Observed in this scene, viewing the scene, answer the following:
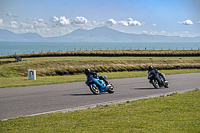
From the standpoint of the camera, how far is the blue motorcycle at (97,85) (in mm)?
17281

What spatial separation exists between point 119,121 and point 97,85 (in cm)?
822

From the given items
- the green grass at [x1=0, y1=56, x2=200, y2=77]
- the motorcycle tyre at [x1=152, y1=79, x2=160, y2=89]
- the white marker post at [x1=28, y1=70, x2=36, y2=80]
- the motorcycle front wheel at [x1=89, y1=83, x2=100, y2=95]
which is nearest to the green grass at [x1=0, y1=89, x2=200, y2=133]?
the motorcycle front wheel at [x1=89, y1=83, x2=100, y2=95]

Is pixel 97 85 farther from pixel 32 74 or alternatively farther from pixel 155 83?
pixel 32 74

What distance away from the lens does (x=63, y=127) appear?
8.74 meters

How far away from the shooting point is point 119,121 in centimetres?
934

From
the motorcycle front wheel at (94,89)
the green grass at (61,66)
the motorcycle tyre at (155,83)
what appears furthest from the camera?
the green grass at (61,66)

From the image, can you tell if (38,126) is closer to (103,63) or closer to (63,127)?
(63,127)

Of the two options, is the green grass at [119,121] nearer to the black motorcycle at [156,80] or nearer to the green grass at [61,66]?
the black motorcycle at [156,80]

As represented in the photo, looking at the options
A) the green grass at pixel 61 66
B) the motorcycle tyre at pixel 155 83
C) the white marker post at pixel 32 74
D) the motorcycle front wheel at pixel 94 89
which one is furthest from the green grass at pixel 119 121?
the green grass at pixel 61 66

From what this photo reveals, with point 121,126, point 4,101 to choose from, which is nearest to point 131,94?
point 4,101

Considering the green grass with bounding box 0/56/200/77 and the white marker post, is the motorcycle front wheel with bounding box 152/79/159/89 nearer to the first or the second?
the white marker post

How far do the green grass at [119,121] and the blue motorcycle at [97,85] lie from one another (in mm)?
5261

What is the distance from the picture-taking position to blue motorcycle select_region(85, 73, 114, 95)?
1728cm

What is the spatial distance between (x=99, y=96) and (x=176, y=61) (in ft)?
142
